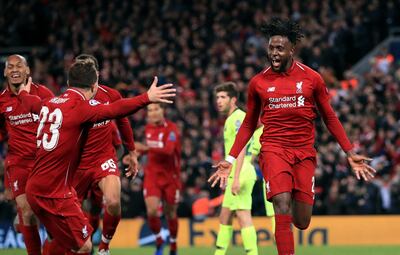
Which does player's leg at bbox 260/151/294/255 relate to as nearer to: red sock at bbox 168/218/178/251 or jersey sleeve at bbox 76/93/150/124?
jersey sleeve at bbox 76/93/150/124

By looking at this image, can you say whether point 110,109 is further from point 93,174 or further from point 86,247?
point 93,174

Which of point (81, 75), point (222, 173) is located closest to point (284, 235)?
point (222, 173)

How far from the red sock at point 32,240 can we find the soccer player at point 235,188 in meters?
2.45

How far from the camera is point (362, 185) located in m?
19.6

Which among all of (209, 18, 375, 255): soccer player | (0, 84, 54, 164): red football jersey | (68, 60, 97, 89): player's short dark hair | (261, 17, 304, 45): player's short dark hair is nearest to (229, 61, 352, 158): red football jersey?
(209, 18, 375, 255): soccer player

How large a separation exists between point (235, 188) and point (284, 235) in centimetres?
242

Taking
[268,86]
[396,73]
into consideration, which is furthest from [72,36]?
[268,86]

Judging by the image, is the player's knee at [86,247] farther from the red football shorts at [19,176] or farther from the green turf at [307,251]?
the green turf at [307,251]

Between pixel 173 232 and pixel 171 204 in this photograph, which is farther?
pixel 171 204

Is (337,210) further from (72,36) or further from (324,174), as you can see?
(72,36)

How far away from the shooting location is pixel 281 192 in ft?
30.6

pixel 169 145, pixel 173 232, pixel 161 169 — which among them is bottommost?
pixel 173 232

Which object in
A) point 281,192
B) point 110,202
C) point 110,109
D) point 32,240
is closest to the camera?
point 110,109

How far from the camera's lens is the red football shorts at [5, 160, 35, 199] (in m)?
11.0
